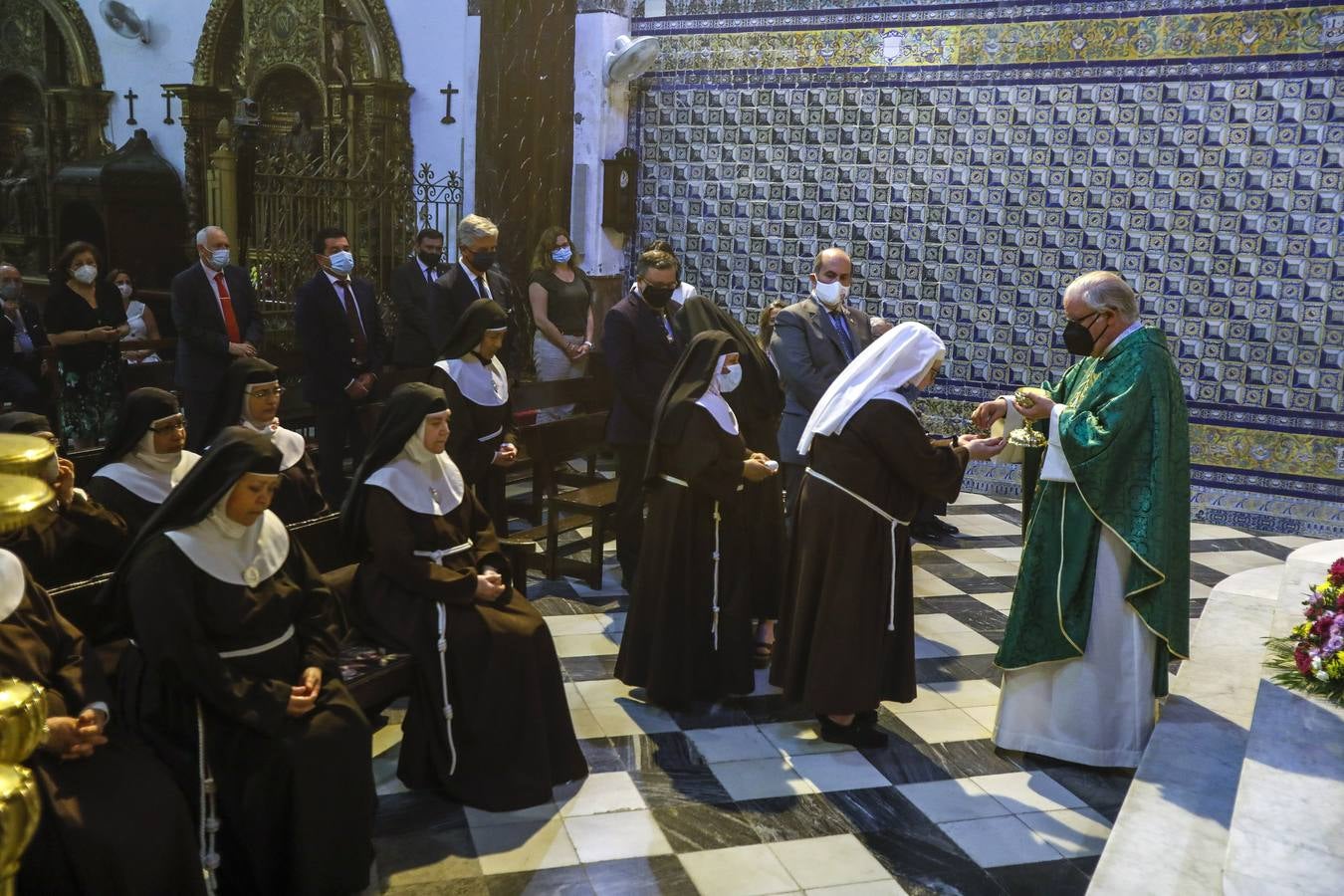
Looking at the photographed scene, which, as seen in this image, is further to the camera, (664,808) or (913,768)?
(913,768)

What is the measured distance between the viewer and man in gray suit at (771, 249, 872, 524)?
6.72 meters

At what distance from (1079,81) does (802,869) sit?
6645mm

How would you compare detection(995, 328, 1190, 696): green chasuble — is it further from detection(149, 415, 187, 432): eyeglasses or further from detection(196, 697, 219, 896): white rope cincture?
detection(149, 415, 187, 432): eyeglasses

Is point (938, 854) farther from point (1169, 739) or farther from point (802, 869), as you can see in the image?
point (1169, 739)

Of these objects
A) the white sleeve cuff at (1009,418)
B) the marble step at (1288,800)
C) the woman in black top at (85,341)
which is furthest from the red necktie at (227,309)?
the marble step at (1288,800)

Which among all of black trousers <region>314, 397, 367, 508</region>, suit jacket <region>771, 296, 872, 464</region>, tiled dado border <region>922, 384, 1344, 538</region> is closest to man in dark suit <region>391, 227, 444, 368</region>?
black trousers <region>314, 397, 367, 508</region>

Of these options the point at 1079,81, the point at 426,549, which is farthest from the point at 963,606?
the point at 1079,81

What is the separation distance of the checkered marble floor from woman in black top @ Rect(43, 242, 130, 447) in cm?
424

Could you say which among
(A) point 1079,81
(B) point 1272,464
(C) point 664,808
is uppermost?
(A) point 1079,81

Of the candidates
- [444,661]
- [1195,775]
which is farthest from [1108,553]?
[444,661]

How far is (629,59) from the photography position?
1001cm

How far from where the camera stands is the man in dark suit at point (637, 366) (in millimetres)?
6480

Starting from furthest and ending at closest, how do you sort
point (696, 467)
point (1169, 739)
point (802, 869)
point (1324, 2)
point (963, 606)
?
point (1324, 2) → point (963, 606) → point (696, 467) → point (1169, 739) → point (802, 869)

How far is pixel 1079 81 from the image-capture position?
8.70 m
